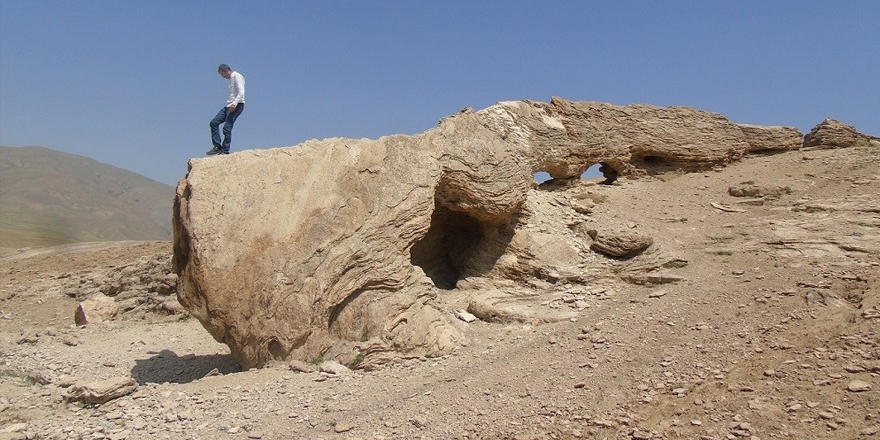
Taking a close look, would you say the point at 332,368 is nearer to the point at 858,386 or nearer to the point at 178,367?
the point at 178,367

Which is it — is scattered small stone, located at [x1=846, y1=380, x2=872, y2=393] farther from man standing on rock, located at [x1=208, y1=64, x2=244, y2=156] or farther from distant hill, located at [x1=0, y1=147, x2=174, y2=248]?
distant hill, located at [x1=0, y1=147, x2=174, y2=248]

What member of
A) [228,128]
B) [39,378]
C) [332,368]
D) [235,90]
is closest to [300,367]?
[332,368]

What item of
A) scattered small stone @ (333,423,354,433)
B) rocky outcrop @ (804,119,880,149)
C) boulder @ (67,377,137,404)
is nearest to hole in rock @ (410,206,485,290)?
scattered small stone @ (333,423,354,433)

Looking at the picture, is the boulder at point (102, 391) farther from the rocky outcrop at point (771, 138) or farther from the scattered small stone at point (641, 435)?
the rocky outcrop at point (771, 138)

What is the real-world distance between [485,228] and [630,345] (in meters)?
4.22

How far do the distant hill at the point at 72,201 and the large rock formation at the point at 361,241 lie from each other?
2408 centimetres

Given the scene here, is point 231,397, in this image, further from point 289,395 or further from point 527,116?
point 527,116

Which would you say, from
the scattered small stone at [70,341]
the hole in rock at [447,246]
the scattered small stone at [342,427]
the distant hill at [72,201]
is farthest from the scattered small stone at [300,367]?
the distant hill at [72,201]

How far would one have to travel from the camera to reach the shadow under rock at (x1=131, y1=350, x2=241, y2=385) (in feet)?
27.7

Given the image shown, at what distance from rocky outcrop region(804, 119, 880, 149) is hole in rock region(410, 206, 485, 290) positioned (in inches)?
362

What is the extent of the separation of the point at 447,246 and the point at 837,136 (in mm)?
9925

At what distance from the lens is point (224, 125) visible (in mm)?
9141

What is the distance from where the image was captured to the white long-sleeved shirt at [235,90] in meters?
9.20

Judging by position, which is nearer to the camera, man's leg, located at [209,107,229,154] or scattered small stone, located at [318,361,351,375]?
scattered small stone, located at [318,361,351,375]
